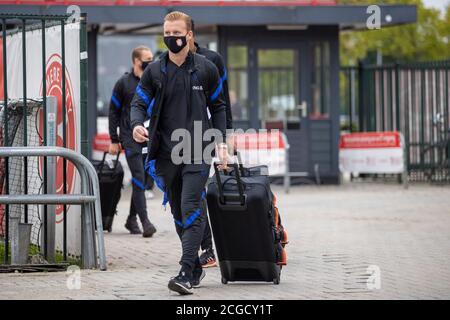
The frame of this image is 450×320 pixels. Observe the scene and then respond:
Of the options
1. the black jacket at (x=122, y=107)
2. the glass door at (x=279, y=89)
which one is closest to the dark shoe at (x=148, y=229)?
the black jacket at (x=122, y=107)

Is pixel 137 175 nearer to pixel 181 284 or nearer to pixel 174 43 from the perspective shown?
pixel 174 43

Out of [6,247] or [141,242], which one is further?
[141,242]

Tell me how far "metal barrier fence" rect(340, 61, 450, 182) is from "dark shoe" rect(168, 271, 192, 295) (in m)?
13.1

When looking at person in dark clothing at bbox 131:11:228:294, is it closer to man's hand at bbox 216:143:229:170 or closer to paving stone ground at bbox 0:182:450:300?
man's hand at bbox 216:143:229:170

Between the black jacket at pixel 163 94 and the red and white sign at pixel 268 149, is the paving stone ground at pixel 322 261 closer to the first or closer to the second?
the black jacket at pixel 163 94

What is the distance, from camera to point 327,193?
19.0 meters

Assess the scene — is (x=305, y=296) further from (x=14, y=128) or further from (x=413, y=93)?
(x=413, y=93)

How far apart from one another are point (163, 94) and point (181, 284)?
1.37m

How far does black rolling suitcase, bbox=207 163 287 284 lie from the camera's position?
836 centimetres

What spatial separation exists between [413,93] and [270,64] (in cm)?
268

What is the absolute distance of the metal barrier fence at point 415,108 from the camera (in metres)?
20.8

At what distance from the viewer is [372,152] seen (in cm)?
2023
